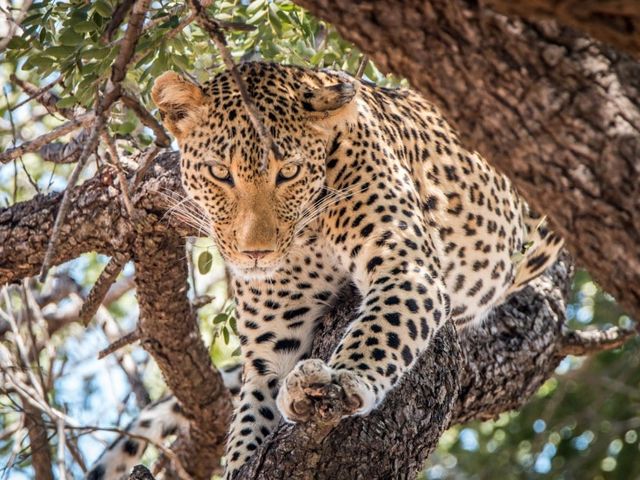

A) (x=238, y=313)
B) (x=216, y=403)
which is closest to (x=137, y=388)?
(x=216, y=403)

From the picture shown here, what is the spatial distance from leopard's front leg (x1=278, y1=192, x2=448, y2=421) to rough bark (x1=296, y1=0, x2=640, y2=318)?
69.8 inches

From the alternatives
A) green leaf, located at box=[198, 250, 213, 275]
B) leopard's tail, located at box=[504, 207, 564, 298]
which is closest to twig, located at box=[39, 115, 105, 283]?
green leaf, located at box=[198, 250, 213, 275]

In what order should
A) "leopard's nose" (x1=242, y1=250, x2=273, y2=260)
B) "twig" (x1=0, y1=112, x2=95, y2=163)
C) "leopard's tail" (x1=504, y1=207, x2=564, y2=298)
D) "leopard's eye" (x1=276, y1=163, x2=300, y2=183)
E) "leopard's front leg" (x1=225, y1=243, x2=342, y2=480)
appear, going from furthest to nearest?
"leopard's tail" (x1=504, y1=207, x2=564, y2=298) → "leopard's front leg" (x1=225, y1=243, x2=342, y2=480) → "leopard's eye" (x1=276, y1=163, x2=300, y2=183) → "leopard's nose" (x1=242, y1=250, x2=273, y2=260) → "twig" (x1=0, y1=112, x2=95, y2=163)

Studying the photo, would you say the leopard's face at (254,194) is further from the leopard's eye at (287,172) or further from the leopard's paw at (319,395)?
the leopard's paw at (319,395)

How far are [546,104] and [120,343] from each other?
408 centimetres

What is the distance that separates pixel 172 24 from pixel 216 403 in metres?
3.30

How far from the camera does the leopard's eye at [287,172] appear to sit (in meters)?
6.04

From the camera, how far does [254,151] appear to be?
19.6 feet

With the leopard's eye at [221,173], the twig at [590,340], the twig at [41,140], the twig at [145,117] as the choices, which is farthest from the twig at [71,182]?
the twig at [590,340]

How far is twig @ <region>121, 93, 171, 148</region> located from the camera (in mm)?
4555

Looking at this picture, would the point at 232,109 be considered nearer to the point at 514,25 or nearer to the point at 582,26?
the point at 514,25

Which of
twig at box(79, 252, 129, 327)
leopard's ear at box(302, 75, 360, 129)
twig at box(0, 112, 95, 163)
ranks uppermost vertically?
twig at box(0, 112, 95, 163)

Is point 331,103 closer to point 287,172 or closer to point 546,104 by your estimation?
point 287,172

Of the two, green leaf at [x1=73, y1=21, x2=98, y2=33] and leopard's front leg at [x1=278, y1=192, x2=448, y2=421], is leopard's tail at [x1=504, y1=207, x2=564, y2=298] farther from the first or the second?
green leaf at [x1=73, y1=21, x2=98, y2=33]
